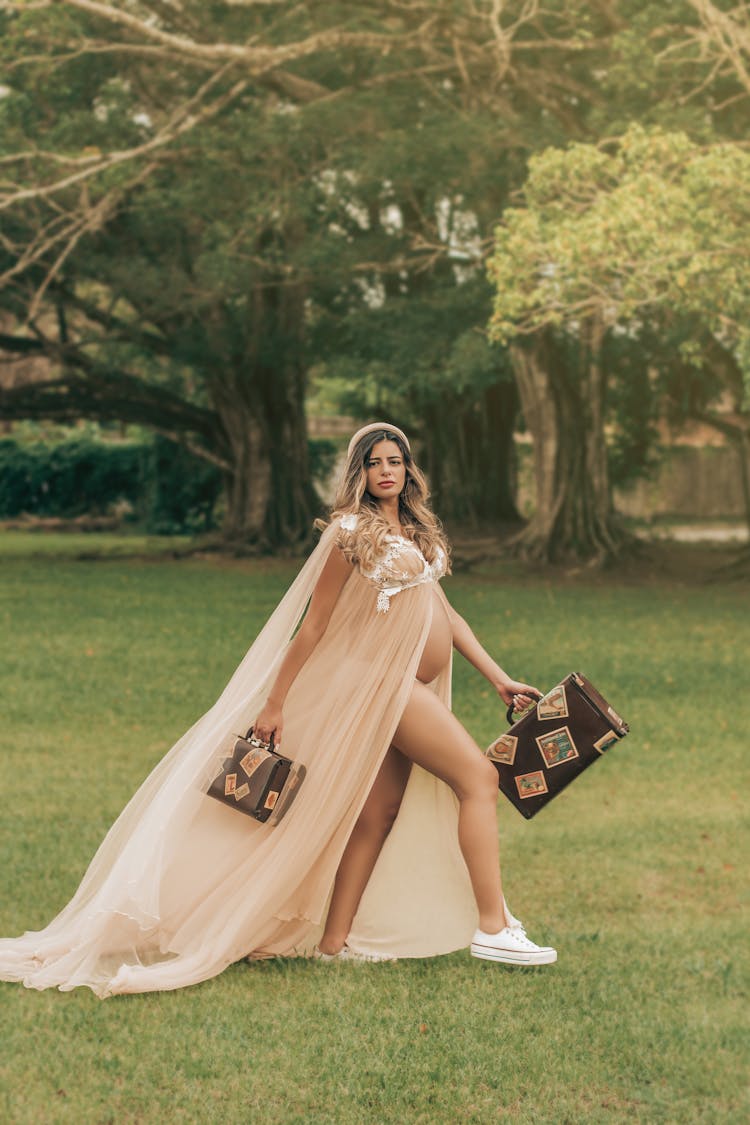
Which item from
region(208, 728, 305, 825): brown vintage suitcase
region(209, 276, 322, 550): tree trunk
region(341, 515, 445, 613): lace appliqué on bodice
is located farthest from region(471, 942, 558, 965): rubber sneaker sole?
region(209, 276, 322, 550): tree trunk

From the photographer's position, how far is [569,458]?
80.3 ft

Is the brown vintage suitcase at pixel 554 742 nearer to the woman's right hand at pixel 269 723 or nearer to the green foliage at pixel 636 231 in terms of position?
the woman's right hand at pixel 269 723

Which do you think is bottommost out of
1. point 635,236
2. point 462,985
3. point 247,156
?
point 462,985

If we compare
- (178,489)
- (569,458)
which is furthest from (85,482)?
(569,458)

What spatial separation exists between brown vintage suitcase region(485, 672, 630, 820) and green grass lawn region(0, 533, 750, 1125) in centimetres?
63

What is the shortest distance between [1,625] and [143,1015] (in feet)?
40.1

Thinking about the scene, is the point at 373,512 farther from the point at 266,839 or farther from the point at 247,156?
the point at 247,156

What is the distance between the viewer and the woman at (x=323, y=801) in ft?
17.5

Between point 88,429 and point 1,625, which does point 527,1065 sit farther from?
point 88,429

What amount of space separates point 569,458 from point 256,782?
19.6 m

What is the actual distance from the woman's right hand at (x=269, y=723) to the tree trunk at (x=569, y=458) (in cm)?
1919

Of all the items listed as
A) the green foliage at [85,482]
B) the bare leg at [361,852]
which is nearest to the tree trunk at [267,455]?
the green foliage at [85,482]

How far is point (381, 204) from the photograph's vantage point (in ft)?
78.3

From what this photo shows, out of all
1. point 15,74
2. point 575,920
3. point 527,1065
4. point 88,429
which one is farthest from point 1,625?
point 88,429
